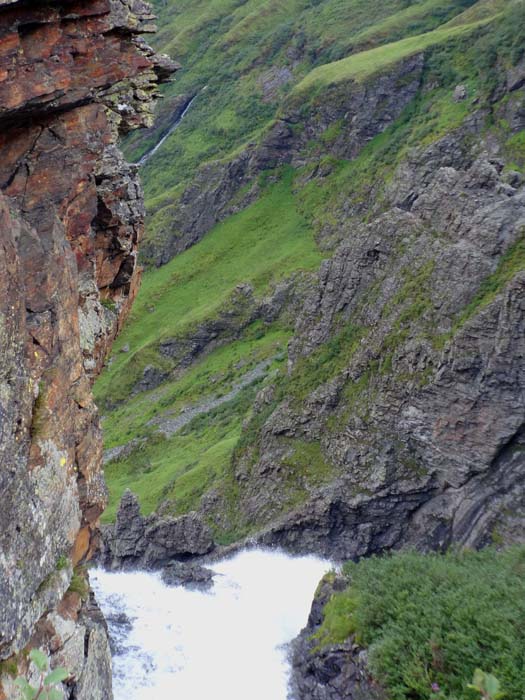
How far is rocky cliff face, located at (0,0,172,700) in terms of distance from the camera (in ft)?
62.9

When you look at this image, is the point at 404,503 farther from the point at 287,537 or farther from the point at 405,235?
the point at 405,235

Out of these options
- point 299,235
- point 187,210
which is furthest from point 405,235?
point 187,210

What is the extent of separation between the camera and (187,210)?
473 ft

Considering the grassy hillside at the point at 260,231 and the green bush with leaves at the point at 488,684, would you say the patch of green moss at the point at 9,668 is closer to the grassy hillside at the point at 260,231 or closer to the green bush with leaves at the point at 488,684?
the green bush with leaves at the point at 488,684

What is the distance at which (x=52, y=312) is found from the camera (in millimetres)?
21625

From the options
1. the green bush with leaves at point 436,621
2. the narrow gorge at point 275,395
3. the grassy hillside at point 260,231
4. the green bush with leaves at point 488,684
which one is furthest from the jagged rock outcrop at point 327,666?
the green bush with leaves at point 488,684

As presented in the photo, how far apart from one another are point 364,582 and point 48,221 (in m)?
24.3

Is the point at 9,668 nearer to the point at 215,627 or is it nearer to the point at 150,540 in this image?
the point at 215,627

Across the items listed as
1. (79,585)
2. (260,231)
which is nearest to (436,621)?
(79,585)

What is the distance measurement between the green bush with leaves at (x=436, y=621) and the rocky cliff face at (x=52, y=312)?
12.3 metres

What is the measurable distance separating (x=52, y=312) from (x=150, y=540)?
3766 cm

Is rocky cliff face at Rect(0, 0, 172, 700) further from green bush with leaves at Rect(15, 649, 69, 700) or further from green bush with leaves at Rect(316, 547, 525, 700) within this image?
green bush with leaves at Rect(15, 649, 69, 700)

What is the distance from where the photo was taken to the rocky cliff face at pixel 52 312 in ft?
62.9

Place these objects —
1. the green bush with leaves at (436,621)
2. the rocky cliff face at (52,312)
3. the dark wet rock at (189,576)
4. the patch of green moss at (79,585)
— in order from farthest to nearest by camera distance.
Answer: the dark wet rock at (189,576), the green bush with leaves at (436,621), the patch of green moss at (79,585), the rocky cliff face at (52,312)
